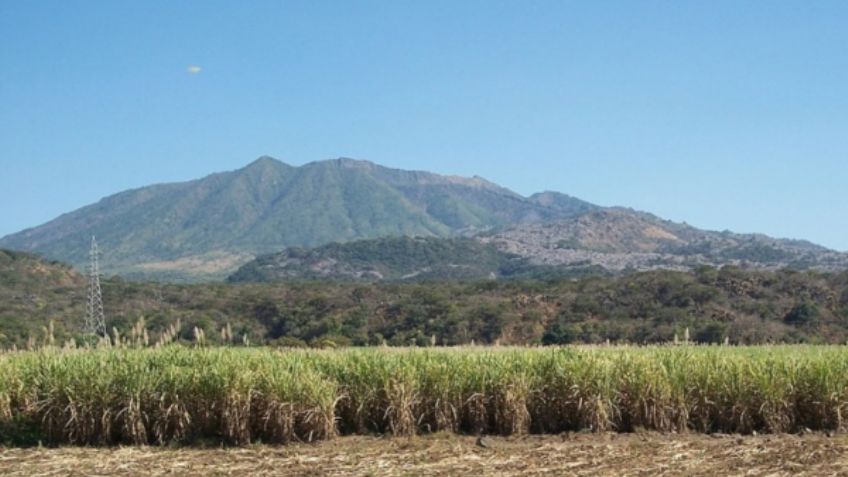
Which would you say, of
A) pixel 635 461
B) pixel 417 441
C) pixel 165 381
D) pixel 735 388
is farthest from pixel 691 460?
pixel 165 381

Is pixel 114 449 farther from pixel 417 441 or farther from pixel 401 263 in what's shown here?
pixel 401 263

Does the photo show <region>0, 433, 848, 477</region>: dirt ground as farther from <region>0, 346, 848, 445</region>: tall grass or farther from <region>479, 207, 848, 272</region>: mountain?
<region>479, 207, 848, 272</region>: mountain

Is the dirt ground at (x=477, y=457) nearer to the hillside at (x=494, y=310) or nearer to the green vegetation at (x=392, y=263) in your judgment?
the hillside at (x=494, y=310)

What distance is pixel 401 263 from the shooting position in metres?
148

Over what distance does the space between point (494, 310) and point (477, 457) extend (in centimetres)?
3034

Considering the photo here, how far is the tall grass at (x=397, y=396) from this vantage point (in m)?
12.1

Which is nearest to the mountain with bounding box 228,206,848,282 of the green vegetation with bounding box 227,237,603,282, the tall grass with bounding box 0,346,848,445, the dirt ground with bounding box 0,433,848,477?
the green vegetation with bounding box 227,237,603,282

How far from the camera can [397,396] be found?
41.0 ft

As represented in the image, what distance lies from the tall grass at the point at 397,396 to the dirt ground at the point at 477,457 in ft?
1.42

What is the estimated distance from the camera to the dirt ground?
1032 centimetres

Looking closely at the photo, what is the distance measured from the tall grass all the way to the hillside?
20.4m

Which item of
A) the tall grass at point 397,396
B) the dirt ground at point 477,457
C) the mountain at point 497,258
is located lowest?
the dirt ground at point 477,457

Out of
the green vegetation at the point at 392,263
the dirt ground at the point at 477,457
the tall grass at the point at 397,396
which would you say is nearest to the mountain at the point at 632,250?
the green vegetation at the point at 392,263

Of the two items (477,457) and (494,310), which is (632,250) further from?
(477,457)
